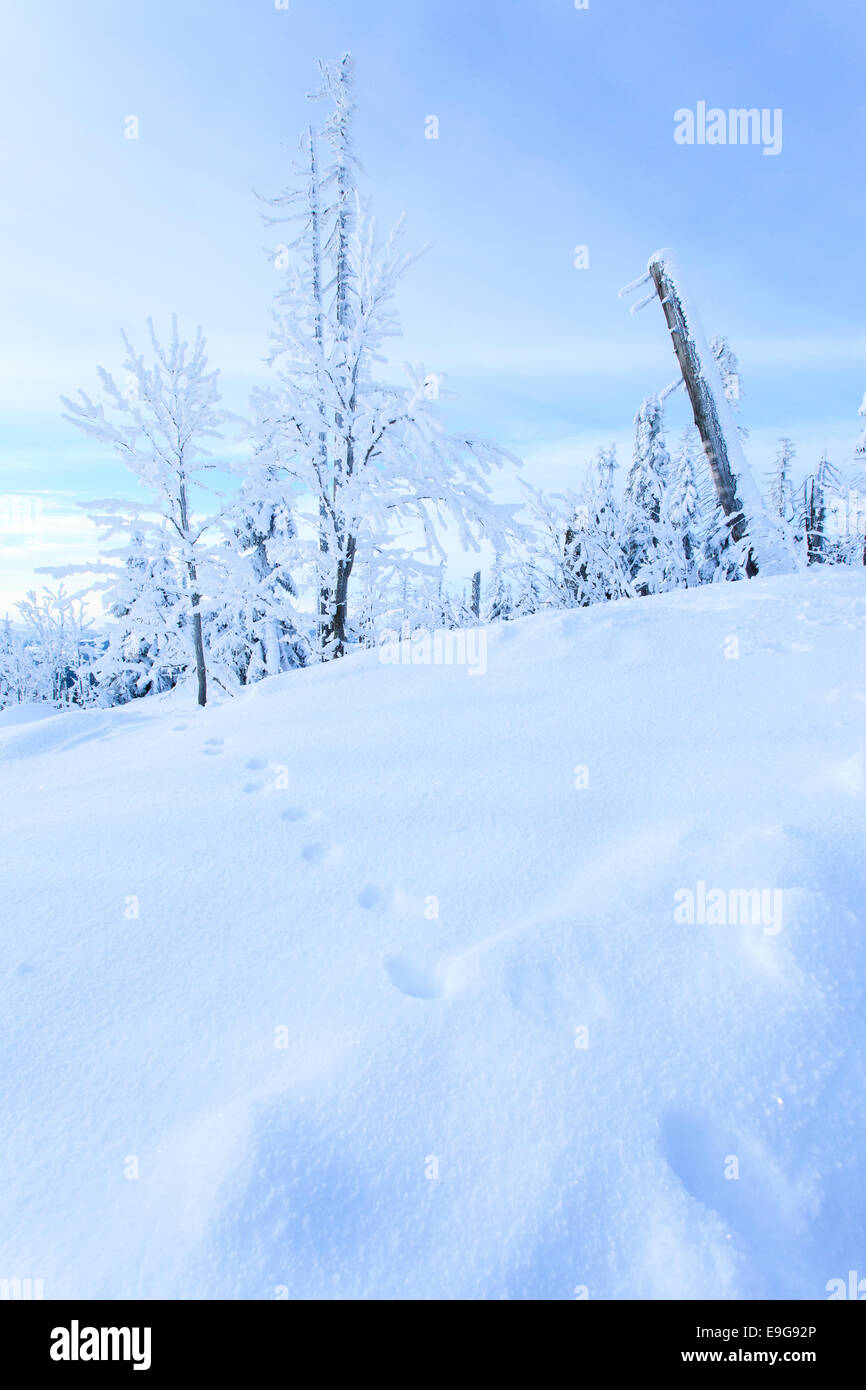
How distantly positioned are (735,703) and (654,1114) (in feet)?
6.73

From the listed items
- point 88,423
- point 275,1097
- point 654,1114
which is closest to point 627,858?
point 654,1114

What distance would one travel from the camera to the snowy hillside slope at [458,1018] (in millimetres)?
1275

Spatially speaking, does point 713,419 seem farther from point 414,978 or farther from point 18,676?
point 18,676

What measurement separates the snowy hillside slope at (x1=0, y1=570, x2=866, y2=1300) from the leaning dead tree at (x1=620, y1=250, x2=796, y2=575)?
4.99 m

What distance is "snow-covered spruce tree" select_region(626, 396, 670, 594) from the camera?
9.26m

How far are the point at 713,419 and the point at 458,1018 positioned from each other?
7970 mm

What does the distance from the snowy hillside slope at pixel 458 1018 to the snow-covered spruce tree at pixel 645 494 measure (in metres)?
6.72

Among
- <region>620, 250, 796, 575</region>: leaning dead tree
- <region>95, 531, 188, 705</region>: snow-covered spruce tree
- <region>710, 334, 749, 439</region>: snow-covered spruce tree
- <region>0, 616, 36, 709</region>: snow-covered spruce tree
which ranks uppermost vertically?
<region>710, 334, 749, 439</region>: snow-covered spruce tree

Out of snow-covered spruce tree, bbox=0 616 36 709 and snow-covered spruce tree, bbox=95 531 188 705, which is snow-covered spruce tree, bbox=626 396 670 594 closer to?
snow-covered spruce tree, bbox=95 531 188 705

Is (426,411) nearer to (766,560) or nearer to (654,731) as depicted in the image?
(766,560)

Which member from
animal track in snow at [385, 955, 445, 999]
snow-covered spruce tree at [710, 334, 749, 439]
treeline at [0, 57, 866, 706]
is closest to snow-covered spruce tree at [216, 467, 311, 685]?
treeline at [0, 57, 866, 706]

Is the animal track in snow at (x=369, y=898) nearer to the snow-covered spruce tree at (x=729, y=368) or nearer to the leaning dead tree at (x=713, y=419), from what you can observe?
the leaning dead tree at (x=713, y=419)
